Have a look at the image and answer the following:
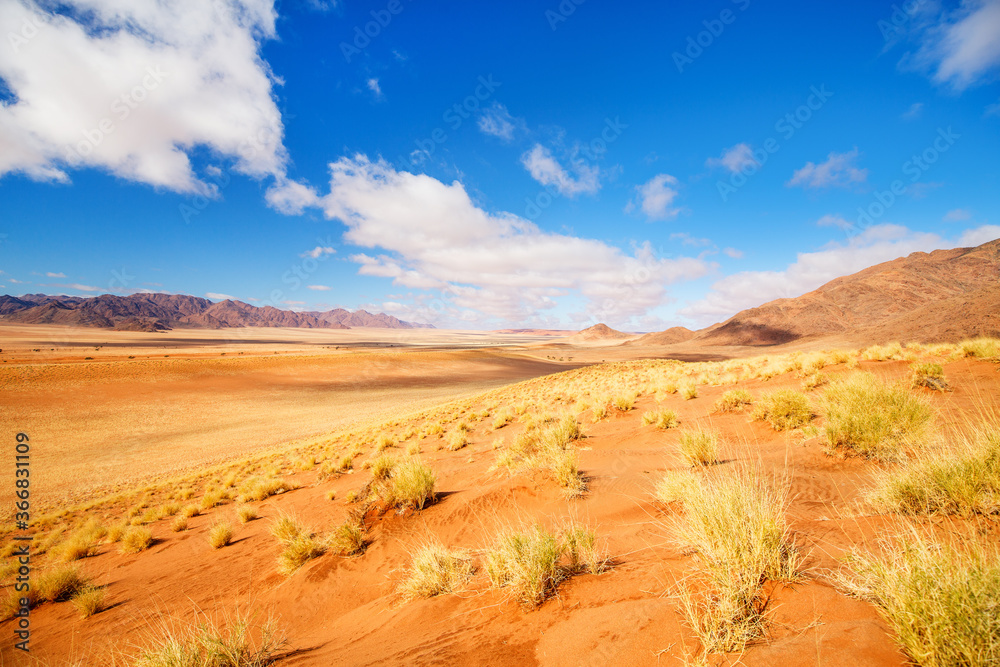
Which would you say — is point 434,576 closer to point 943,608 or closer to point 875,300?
point 943,608

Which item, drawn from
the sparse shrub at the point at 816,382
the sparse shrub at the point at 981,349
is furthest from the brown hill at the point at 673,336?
the sparse shrub at the point at 816,382

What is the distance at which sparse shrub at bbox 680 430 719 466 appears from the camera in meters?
5.68

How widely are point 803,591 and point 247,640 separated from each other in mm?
5191

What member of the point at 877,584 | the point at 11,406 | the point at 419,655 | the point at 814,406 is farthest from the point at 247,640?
the point at 11,406

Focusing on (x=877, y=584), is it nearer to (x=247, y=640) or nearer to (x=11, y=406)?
(x=247, y=640)

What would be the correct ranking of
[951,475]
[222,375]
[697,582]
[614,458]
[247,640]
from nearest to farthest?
[697,582] < [951,475] < [247,640] < [614,458] < [222,375]

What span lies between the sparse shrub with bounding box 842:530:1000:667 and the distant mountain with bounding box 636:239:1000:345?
51623mm

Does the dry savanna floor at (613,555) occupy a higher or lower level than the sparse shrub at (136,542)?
higher

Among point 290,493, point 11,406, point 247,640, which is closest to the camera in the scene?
point 247,640

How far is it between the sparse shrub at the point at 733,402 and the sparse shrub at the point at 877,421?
11.3 ft

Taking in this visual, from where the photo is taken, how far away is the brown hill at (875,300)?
5988 centimetres

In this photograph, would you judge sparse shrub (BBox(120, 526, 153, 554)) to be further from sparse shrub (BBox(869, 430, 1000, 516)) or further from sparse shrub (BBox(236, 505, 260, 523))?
sparse shrub (BBox(869, 430, 1000, 516))

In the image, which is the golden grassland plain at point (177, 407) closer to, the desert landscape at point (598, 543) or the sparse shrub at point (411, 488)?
the desert landscape at point (598, 543)

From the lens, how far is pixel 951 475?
318 cm
